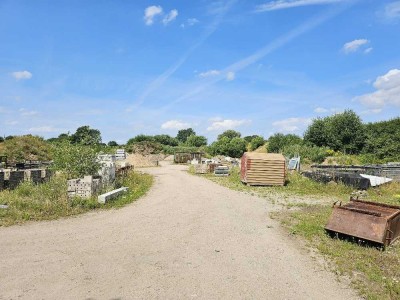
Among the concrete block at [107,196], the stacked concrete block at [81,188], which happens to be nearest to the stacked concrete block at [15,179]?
the stacked concrete block at [81,188]

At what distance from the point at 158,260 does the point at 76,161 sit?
9.87m

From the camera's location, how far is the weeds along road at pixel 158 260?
5.51m

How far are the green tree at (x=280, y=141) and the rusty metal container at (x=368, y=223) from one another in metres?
42.9

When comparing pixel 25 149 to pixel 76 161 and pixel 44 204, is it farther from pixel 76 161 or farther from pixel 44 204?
pixel 44 204

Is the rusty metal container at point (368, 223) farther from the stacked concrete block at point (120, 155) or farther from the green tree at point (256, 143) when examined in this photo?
the green tree at point (256, 143)

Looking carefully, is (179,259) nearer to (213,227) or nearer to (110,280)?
(110,280)

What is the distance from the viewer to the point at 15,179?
15320mm

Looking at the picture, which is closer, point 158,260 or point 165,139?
point 158,260

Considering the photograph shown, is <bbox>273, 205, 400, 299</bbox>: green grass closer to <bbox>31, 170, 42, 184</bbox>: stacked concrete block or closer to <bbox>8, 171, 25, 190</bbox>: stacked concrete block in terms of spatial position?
<bbox>8, 171, 25, 190</bbox>: stacked concrete block

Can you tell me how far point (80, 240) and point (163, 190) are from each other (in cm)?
974

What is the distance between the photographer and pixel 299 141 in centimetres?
4988

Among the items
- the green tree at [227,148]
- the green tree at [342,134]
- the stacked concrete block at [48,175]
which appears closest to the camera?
the stacked concrete block at [48,175]

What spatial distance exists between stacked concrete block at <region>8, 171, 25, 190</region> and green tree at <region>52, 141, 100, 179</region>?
1.45 meters

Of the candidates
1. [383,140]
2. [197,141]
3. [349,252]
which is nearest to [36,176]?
[349,252]
